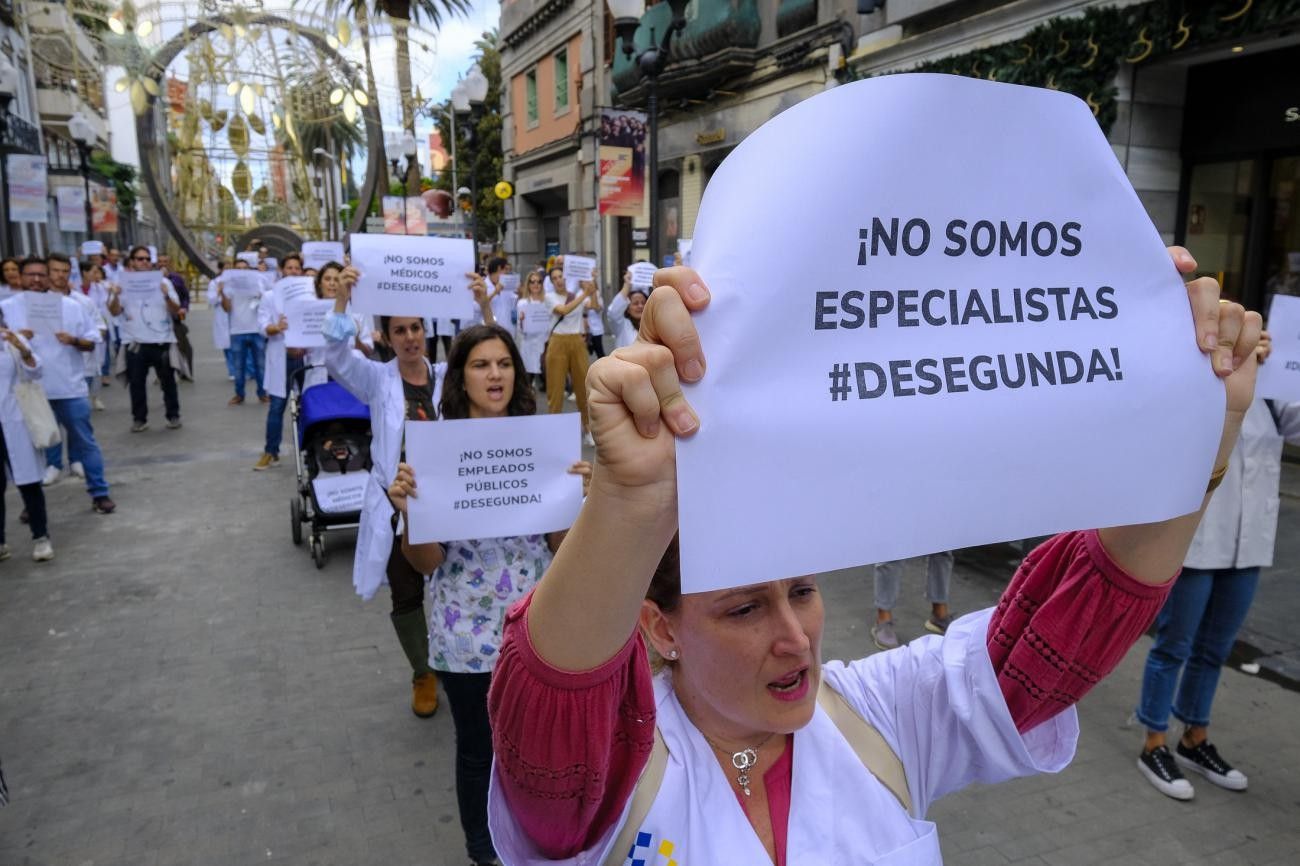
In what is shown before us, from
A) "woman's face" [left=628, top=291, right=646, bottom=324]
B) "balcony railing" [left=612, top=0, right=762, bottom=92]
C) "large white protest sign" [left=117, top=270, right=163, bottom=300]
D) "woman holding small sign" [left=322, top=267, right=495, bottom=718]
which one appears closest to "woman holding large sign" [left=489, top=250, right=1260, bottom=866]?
"woman holding small sign" [left=322, top=267, right=495, bottom=718]

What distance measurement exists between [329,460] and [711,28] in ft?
45.2

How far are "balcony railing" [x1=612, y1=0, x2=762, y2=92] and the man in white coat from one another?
1115cm

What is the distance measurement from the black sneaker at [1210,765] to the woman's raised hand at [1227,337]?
3258 millimetres

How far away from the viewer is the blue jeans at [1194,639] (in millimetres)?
3703

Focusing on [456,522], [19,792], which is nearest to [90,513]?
[19,792]

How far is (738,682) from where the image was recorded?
4.86ft

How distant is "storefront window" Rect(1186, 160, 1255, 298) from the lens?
30.8ft

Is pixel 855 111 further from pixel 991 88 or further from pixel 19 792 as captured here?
pixel 19 792

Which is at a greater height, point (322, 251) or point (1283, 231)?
point (1283, 231)

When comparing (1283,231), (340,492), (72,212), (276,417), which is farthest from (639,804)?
(72,212)

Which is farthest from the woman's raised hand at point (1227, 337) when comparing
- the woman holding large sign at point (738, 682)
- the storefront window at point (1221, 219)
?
the storefront window at point (1221, 219)

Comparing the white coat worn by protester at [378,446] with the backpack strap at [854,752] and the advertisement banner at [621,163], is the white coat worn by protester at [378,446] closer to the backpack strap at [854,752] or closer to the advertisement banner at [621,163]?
the backpack strap at [854,752]

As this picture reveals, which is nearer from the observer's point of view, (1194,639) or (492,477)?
(492,477)

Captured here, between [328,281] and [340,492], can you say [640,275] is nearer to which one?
[328,281]
